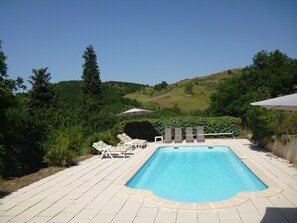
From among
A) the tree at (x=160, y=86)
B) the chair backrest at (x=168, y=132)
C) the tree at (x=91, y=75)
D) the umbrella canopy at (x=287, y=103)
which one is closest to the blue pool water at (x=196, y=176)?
the chair backrest at (x=168, y=132)

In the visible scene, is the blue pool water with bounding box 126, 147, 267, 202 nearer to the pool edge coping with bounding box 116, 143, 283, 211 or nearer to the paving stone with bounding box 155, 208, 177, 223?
the pool edge coping with bounding box 116, 143, 283, 211

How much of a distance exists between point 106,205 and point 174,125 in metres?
11.5

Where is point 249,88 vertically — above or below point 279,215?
above

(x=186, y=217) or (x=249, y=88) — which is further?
(x=249, y=88)

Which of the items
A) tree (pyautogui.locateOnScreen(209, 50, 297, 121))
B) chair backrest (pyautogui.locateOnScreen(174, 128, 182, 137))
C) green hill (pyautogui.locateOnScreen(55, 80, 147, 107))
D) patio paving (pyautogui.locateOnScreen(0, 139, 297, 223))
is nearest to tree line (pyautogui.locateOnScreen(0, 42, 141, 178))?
patio paving (pyautogui.locateOnScreen(0, 139, 297, 223))

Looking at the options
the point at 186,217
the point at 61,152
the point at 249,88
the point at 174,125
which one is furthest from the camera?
the point at 249,88

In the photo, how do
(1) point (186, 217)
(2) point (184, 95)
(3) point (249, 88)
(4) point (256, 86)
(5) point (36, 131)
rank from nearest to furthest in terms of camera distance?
(1) point (186, 217) < (5) point (36, 131) < (3) point (249, 88) < (4) point (256, 86) < (2) point (184, 95)

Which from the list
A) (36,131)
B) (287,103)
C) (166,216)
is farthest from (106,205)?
(36,131)

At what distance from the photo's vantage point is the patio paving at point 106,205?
4.80 metres

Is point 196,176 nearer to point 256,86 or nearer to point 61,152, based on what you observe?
point 61,152

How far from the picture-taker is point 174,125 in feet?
54.8

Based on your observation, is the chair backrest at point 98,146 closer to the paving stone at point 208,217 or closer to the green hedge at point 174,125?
the green hedge at point 174,125

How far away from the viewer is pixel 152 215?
16.2ft

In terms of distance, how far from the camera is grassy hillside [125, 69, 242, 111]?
46.6 meters
